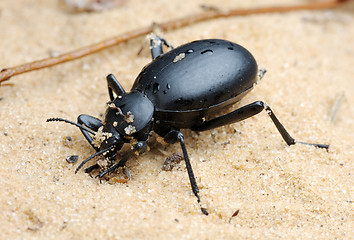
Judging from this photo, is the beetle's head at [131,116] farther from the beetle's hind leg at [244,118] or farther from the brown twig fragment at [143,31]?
the brown twig fragment at [143,31]

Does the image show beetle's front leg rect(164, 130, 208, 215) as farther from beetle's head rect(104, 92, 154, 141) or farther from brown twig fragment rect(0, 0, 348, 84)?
brown twig fragment rect(0, 0, 348, 84)

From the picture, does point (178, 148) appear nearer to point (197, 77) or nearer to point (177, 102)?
point (177, 102)

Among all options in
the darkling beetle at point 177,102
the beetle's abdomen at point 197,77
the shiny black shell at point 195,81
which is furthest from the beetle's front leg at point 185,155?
the beetle's abdomen at point 197,77

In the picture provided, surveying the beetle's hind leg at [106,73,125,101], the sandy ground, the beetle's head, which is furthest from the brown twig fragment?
the beetle's head

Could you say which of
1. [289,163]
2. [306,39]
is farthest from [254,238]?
[306,39]

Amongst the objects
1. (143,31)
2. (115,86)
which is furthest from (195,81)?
(143,31)

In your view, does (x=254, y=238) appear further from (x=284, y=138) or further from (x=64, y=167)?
(x=64, y=167)
